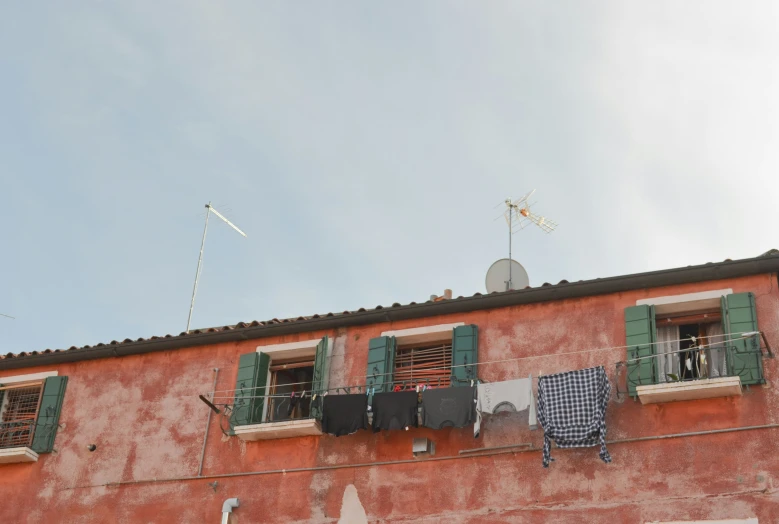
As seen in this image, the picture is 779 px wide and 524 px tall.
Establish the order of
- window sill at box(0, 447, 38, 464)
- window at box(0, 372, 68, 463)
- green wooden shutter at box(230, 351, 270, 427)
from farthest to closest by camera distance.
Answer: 1. window at box(0, 372, 68, 463)
2. window sill at box(0, 447, 38, 464)
3. green wooden shutter at box(230, 351, 270, 427)

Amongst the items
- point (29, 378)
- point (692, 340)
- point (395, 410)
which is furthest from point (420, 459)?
point (29, 378)

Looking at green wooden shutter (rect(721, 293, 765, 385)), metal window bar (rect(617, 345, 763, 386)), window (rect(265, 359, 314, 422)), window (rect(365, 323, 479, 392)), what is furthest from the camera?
window (rect(265, 359, 314, 422))

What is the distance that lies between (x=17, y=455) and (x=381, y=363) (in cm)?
741

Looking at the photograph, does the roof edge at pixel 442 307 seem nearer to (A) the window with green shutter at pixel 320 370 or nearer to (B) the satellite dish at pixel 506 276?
(A) the window with green shutter at pixel 320 370

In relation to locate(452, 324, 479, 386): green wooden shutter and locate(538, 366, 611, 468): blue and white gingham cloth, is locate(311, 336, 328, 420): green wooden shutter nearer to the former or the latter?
Result: locate(452, 324, 479, 386): green wooden shutter

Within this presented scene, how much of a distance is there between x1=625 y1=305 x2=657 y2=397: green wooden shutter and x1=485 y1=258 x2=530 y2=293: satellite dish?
3.08 metres

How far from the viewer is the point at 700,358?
18438mm

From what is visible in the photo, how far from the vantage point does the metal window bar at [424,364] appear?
20.5 metres

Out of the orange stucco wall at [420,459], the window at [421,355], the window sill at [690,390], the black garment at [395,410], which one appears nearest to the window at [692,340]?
the window sill at [690,390]

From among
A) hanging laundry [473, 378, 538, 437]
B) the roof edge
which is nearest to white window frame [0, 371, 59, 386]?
the roof edge

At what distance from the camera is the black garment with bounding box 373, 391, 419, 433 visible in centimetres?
1932


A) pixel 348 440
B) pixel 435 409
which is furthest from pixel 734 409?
pixel 348 440

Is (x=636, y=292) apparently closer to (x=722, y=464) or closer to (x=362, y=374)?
(x=722, y=464)

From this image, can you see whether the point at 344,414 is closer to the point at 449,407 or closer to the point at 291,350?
the point at 449,407
